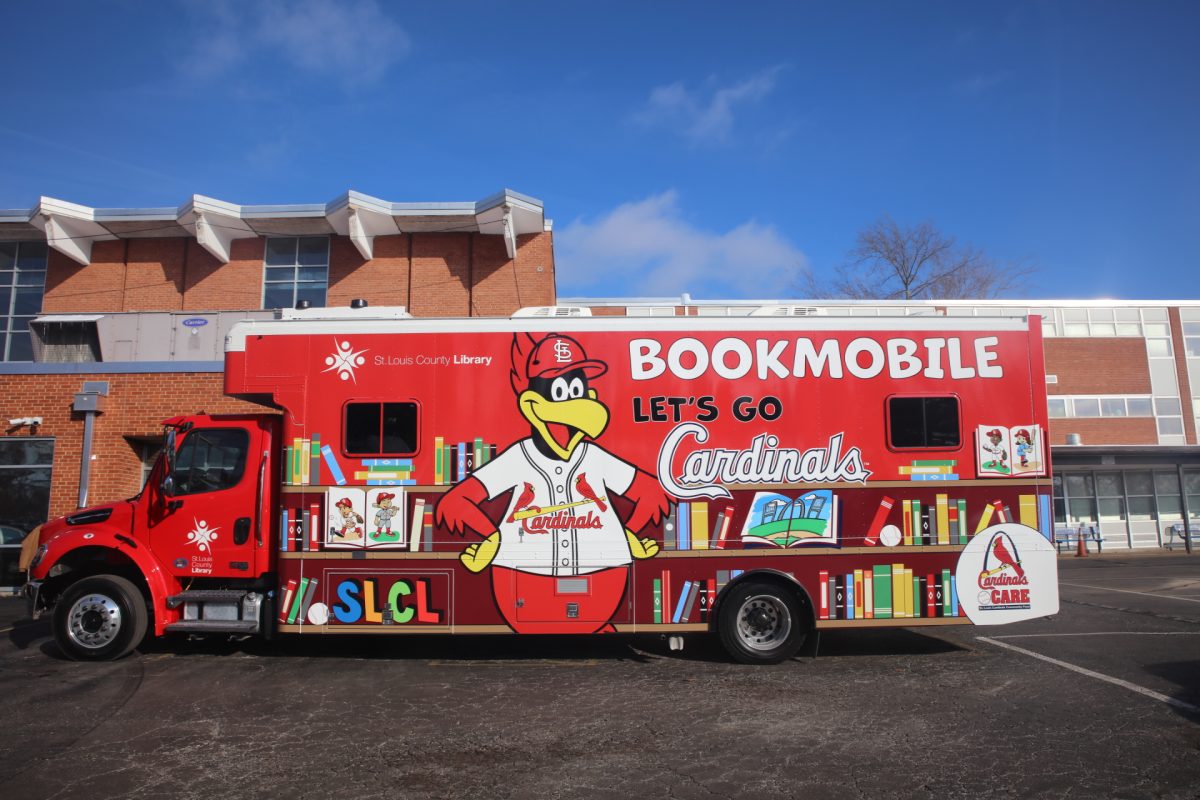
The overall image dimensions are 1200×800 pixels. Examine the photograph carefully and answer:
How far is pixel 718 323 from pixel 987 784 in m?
4.70

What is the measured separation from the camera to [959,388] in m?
7.86

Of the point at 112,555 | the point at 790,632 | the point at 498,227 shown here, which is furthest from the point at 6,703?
the point at 498,227

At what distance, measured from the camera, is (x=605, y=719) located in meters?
6.04

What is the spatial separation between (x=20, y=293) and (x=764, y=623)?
2063 centimetres

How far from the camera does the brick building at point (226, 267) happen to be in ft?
57.8

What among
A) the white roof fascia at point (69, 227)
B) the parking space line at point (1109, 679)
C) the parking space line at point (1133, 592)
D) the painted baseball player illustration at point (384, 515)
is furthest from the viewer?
the white roof fascia at point (69, 227)

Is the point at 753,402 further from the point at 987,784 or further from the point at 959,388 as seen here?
the point at 987,784

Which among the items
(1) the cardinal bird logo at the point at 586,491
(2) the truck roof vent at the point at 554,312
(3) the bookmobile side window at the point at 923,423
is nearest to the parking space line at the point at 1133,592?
(3) the bookmobile side window at the point at 923,423

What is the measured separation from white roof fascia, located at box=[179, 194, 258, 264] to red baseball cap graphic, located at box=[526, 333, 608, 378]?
13075 mm

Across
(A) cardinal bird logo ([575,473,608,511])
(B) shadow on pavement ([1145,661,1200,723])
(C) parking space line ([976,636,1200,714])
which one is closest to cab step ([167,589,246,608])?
(A) cardinal bird logo ([575,473,608,511])

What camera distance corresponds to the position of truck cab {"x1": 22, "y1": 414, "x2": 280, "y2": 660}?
26.1 feet

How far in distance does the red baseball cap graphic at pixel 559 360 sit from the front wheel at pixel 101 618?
4.87 m

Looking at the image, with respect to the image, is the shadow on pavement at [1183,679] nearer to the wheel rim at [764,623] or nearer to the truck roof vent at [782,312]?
the wheel rim at [764,623]

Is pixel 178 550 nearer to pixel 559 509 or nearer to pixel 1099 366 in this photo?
pixel 559 509
